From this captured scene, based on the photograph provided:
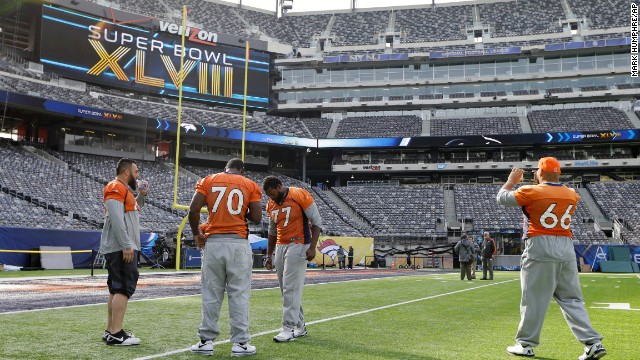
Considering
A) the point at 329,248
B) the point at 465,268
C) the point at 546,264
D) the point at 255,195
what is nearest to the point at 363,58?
the point at 329,248

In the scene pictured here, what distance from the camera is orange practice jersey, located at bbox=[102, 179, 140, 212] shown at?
6941 millimetres

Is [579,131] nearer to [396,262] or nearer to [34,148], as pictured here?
[396,262]

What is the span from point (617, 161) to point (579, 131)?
16.5ft

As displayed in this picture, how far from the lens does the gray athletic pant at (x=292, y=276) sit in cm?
754

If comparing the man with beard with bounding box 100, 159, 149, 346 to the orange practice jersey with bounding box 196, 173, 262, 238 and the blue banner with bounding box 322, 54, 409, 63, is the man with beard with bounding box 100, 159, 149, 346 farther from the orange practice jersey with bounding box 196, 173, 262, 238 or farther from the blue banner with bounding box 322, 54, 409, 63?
the blue banner with bounding box 322, 54, 409, 63

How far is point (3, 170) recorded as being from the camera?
122ft

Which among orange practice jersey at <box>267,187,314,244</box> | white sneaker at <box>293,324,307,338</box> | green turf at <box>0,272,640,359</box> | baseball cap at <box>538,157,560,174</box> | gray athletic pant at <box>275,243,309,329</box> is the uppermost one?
baseball cap at <box>538,157,560,174</box>

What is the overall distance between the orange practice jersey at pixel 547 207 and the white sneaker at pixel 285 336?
9.79 feet

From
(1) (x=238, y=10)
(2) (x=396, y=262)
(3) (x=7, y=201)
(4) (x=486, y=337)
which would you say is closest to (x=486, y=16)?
(1) (x=238, y=10)

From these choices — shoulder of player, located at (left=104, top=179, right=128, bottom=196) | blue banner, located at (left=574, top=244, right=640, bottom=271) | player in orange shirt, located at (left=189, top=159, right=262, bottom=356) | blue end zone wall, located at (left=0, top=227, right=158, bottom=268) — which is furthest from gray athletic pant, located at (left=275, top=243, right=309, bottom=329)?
blue banner, located at (left=574, top=244, right=640, bottom=271)

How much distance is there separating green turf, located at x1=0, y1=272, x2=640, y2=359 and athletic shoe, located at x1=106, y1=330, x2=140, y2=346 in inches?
5.4

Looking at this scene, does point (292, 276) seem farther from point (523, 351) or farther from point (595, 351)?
point (595, 351)

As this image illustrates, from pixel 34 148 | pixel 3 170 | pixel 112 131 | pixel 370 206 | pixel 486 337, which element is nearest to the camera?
pixel 486 337

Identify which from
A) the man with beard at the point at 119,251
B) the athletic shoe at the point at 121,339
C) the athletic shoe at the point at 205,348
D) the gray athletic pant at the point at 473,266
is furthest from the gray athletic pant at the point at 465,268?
the athletic shoe at the point at 205,348
